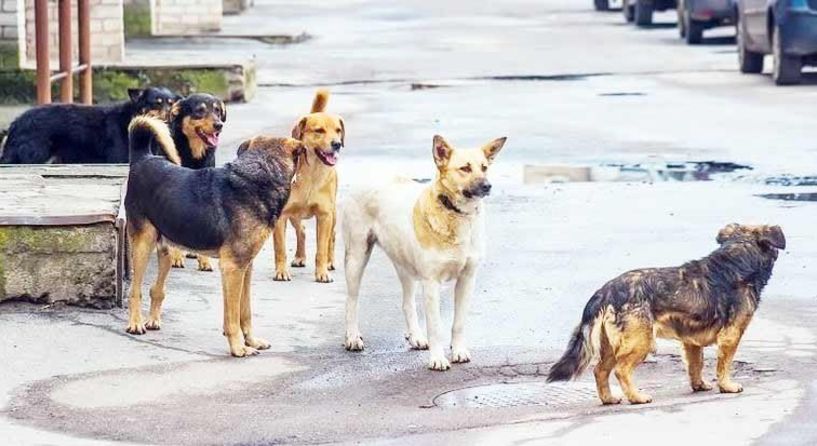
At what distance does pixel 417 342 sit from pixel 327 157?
6.30 feet

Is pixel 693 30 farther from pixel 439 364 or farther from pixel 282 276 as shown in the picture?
pixel 439 364

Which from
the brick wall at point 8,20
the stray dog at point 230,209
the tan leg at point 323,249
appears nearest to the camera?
the stray dog at point 230,209

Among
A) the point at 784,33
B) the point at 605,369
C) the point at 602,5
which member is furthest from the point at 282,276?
the point at 602,5

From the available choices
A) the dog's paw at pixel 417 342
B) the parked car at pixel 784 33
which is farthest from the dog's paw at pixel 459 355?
the parked car at pixel 784 33

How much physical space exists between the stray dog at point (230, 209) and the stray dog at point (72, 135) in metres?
3.32

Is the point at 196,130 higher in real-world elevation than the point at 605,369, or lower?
higher

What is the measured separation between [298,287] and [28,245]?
1727mm

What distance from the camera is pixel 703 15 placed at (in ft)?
99.7

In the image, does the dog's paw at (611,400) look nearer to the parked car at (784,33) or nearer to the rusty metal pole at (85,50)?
the rusty metal pole at (85,50)

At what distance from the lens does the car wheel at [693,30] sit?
101 feet

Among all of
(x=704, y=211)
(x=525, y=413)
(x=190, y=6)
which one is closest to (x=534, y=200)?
(x=704, y=211)

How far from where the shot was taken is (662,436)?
7.35 m

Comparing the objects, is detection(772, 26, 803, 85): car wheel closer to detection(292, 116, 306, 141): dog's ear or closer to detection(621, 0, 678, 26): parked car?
detection(292, 116, 306, 141): dog's ear

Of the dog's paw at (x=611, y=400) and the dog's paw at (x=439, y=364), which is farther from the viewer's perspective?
the dog's paw at (x=439, y=364)
